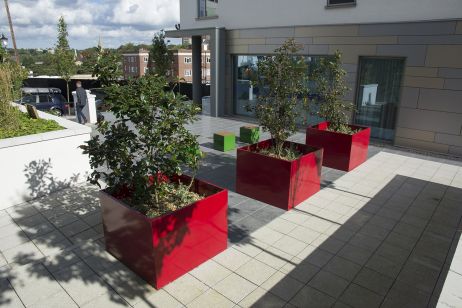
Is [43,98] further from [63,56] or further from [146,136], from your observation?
[146,136]

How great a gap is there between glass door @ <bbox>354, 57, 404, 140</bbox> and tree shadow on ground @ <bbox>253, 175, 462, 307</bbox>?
509 centimetres

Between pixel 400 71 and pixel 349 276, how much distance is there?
909 centimetres

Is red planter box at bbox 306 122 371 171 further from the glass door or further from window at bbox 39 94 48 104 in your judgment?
window at bbox 39 94 48 104

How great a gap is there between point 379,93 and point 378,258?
8.50 m

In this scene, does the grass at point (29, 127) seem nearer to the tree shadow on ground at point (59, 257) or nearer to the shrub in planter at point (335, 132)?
the tree shadow on ground at point (59, 257)

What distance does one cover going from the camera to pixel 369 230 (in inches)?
249

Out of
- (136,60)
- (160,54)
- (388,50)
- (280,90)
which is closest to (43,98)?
(160,54)

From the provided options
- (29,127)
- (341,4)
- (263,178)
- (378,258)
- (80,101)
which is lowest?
(378,258)

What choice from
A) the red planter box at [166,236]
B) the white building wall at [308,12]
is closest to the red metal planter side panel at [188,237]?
the red planter box at [166,236]

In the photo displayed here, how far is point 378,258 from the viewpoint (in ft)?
17.9

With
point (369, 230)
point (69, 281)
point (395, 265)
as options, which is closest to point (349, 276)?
point (395, 265)

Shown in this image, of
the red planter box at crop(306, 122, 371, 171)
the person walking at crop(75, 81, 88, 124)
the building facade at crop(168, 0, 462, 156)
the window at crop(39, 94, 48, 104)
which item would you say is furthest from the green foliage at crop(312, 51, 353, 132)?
the window at crop(39, 94, 48, 104)

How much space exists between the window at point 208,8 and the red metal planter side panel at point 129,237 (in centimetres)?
1454

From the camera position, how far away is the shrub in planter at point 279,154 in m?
7.19
